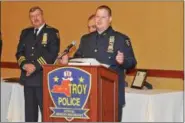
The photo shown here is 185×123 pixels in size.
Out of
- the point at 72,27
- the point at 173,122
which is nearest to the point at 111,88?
the point at 173,122

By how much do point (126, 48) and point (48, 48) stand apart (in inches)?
40.8

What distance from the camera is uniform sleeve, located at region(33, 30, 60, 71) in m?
4.15

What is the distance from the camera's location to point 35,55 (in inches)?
165

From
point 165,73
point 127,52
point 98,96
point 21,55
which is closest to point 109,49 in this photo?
point 127,52

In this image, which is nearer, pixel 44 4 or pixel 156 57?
pixel 156 57

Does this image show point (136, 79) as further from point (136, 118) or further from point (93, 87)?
point (93, 87)

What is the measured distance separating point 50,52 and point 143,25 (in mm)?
1330

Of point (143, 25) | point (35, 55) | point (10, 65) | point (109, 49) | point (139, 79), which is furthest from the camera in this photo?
point (10, 65)

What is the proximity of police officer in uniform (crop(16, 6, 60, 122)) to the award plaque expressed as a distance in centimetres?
106

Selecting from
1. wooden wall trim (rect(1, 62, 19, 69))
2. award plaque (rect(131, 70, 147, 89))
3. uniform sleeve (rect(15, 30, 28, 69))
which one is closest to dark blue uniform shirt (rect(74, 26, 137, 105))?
uniform sleeve (rect(15, 30, 28, 69))

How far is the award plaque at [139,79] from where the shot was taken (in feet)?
15.6

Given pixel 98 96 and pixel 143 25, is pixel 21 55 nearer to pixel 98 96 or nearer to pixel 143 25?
pixel 143 25

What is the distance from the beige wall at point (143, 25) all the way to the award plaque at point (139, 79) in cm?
20

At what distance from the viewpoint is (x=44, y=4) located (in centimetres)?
597
